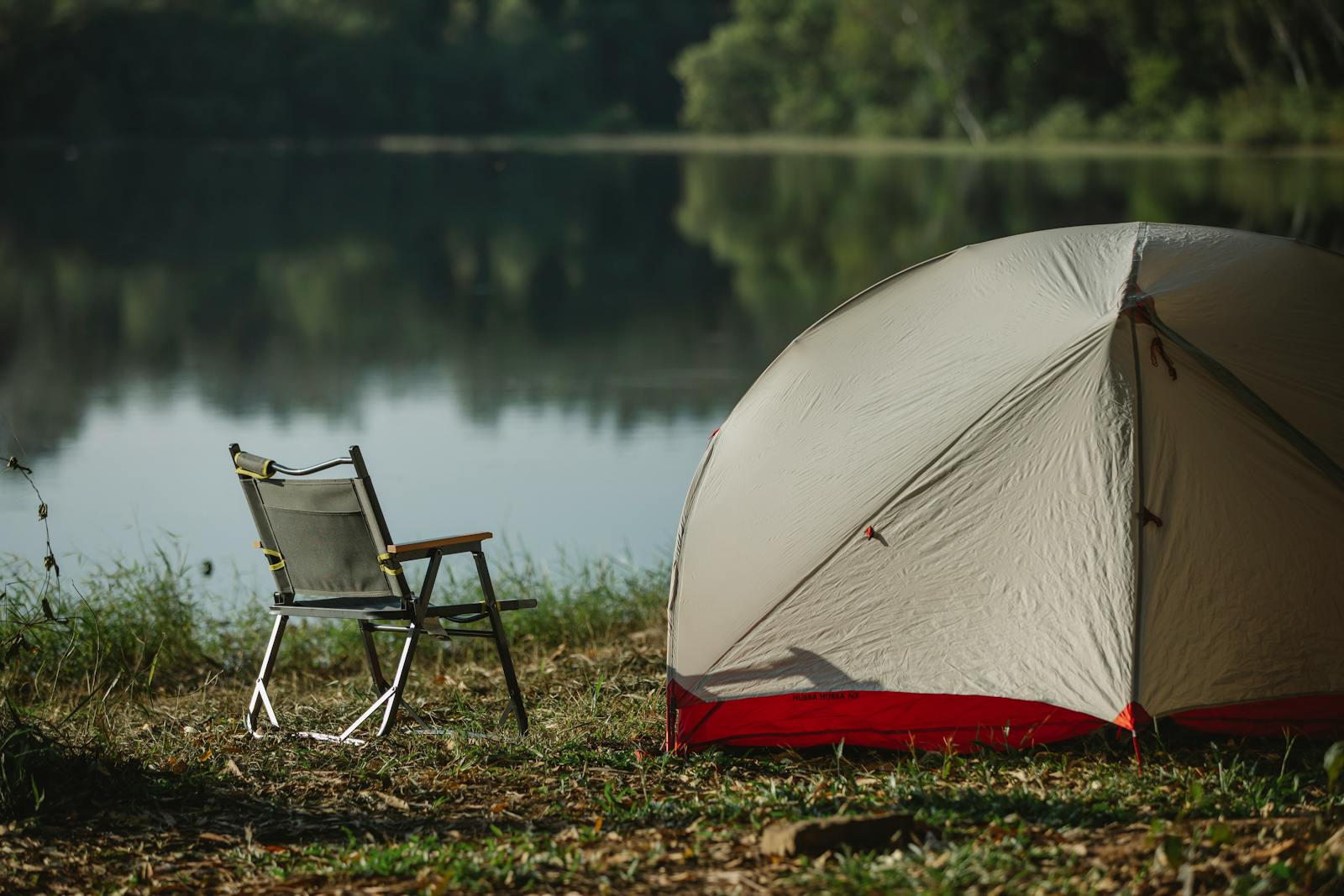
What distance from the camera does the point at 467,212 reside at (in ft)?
115

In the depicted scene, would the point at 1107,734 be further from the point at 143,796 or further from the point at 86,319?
the point at 86,319

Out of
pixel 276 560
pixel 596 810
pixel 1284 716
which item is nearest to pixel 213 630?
pixel 276 560

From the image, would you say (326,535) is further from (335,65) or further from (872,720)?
(335,65)

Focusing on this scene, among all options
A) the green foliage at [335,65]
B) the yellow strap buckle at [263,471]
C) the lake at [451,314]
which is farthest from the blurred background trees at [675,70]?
the yellow strap buckle at [263,471]

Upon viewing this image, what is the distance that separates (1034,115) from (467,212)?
30176mm

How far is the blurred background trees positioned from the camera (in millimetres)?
53188

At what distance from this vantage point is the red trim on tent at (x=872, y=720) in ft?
14.6

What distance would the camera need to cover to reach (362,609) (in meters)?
4.54

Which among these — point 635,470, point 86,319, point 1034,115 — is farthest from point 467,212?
point 1034,115

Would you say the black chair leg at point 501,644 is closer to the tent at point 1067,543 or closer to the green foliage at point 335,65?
the tent at point 1067,543

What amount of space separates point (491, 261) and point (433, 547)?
883 inches

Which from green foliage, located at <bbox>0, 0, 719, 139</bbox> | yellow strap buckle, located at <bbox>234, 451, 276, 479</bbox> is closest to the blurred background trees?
green foliage, located at <bbox>0, 0, 719, 139</bbox>

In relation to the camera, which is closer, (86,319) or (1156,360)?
(1156,360)

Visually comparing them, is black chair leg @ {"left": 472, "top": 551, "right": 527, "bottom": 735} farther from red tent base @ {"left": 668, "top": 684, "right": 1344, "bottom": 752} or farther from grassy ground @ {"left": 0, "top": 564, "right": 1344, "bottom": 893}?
red tent base @ {"left": 668, "top": 684, "right": 1344, "bottom": 752}
